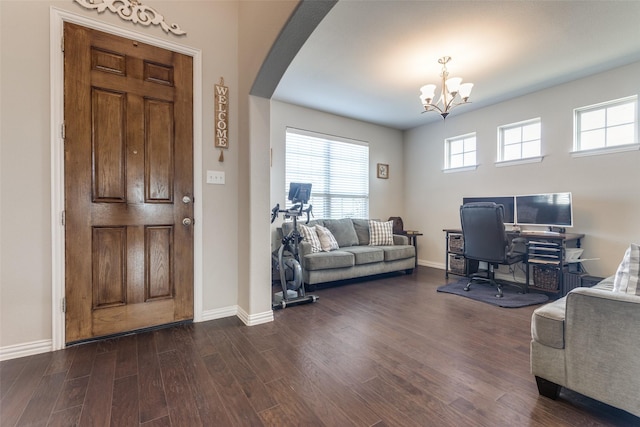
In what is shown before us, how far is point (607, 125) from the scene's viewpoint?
3.32 m

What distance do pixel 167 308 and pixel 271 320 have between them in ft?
2.79

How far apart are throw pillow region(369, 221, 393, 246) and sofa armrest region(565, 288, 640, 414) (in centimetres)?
315

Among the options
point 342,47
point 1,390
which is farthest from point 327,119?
point 1,390

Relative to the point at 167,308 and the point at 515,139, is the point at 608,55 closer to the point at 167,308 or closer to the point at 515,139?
the point at 515,139

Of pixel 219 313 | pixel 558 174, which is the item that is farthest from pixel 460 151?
pixel 219 313

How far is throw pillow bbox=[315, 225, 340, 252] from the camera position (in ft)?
12.8

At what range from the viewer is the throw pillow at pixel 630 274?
1373mm

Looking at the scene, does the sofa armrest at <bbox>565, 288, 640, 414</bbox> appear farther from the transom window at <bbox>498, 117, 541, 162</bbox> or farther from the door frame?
the transom window at <bbox>498, 117, 541, 162</bbox>

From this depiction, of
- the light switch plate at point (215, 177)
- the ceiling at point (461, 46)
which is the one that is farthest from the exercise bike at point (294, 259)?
the ceiling at point (461, 46)

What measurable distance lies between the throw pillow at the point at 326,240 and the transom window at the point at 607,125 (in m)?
3.26

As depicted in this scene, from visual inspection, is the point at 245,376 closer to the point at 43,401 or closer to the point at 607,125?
the point at 43,401

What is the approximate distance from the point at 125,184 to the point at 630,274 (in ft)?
10.4

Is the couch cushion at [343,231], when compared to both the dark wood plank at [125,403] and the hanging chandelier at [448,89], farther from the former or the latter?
the dark wood plank at [125,403]

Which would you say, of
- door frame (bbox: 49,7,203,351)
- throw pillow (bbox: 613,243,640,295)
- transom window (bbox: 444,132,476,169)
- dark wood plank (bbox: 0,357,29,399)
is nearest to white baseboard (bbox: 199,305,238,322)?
door frame (bbox: 49,7,203,351)
